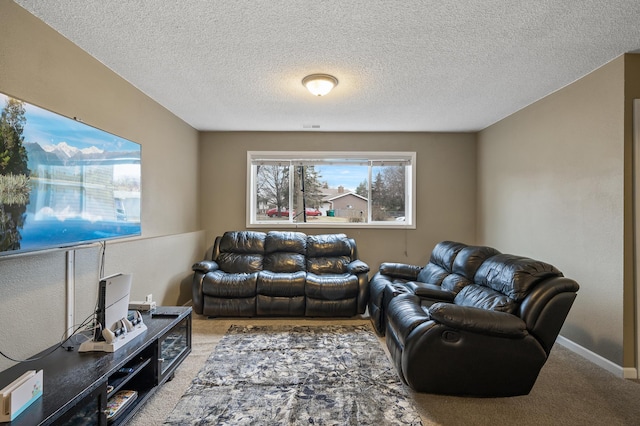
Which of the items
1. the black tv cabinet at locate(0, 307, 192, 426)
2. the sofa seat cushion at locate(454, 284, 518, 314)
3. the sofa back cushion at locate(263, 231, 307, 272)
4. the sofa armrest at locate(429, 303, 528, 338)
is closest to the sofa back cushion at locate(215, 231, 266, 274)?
the sofa back cushion at locate(263, 231, 307, 272)

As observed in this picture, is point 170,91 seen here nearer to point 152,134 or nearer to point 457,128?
point 152,134

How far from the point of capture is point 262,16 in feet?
6.09

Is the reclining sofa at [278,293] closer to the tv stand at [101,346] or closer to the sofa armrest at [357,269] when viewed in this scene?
the sofa armrest at [357,269]

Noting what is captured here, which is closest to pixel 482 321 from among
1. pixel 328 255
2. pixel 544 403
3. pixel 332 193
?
pixel 544 403

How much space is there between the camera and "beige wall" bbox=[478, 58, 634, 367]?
7.87 ft

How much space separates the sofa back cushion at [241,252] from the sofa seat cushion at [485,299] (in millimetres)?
2469

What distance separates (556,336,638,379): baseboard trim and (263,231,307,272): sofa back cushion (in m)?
2.89

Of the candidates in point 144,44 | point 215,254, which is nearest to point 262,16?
point 144,44

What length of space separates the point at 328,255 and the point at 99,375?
2922 mm

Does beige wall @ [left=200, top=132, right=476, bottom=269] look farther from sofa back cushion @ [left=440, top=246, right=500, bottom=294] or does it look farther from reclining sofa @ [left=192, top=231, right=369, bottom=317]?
sofa back cushion @ [left=440, top=246, right=500, bottom=294]

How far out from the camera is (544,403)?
199 centimetres

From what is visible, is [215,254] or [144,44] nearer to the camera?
[144,44]

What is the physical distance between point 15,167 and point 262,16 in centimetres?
158

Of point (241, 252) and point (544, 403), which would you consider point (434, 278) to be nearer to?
point (544, 403)
